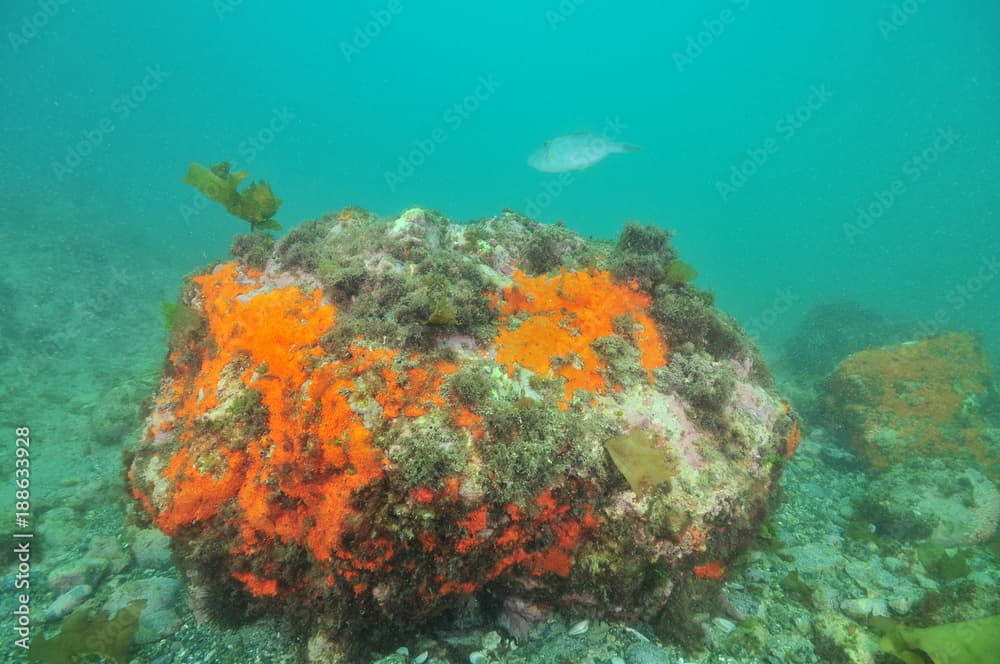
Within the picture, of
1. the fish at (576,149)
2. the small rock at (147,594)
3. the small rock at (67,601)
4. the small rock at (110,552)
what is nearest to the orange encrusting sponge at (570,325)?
the fish at (576,149)

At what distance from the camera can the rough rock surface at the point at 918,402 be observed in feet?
28.6

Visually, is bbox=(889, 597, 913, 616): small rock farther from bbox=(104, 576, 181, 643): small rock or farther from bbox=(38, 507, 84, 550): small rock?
bbox=(38, 507, 84, 550): small rock

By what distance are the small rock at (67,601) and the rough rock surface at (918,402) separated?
1322cm

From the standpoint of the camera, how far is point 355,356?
13.0 feet

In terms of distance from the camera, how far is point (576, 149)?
741 centimetres

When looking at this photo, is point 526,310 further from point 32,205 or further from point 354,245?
point 32,205

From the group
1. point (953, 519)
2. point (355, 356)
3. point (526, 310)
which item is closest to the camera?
point (355, 356)

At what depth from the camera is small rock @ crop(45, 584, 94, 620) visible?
4785 mm

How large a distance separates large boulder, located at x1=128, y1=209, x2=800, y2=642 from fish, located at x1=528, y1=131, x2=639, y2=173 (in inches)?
133

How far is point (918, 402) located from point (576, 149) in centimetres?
1006

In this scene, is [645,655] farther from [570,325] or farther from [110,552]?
[110,552]

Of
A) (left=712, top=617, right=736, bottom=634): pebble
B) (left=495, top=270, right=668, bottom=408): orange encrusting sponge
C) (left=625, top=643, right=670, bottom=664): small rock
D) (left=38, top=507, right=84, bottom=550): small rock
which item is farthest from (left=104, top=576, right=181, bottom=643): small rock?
(left=712, top=617, right=736, bottom=634): pebble

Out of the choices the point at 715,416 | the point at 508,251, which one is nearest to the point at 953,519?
the point at 715,416

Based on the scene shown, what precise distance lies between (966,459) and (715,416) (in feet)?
26.8
